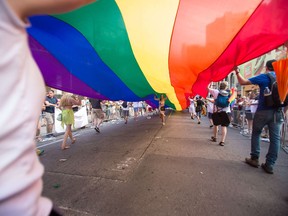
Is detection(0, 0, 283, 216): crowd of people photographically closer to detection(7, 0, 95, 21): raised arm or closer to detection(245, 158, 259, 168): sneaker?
detection(7, 0, 95, 21): raised arm

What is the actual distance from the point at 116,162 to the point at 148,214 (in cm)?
188

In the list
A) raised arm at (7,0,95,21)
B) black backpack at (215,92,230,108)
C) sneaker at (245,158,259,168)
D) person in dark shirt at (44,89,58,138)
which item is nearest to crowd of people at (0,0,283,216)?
raised arm at (7,0,95,21)

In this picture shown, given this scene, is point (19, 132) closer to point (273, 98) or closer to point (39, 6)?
point (39, 6)

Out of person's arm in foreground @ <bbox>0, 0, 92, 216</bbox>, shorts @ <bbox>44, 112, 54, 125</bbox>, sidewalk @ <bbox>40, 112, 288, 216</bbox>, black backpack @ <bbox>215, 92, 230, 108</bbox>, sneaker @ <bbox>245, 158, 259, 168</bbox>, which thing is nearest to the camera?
person's arm in foreground @ <bbox>0, 0, 92, 216</bbox>

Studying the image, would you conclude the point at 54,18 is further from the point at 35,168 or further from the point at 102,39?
the point at 35,168

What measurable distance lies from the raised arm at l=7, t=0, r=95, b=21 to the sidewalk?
224cm

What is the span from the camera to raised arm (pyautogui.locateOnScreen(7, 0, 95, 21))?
25.1 inches

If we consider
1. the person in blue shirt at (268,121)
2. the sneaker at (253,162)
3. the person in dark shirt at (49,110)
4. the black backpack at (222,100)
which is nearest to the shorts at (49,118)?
the person in dark shirt at (49,110)

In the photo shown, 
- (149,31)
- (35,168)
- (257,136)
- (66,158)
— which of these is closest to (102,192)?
(66,158)

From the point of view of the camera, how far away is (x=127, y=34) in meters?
3.16

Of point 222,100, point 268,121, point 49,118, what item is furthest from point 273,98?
point 49,118

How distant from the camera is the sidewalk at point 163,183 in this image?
7.91 feet

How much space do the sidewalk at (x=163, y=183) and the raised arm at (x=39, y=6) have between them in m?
2.24

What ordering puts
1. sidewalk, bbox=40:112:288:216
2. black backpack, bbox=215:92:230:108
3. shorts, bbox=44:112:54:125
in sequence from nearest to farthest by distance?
sidewalk, bbox=40:112:288:216 < black backpack, bbox=215:92:230:108 < shorts, bbox=44:112:54:125
